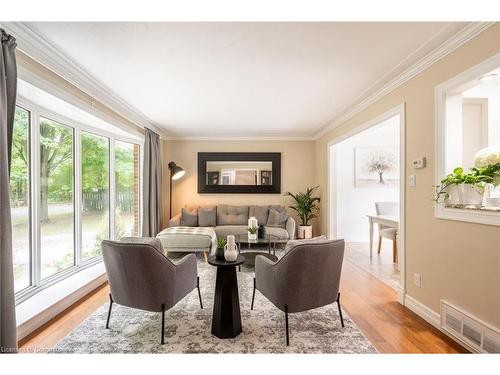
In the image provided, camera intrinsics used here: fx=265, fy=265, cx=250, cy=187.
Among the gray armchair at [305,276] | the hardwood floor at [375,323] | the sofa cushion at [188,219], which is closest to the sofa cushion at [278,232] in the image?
the sofa cushion at [188,219]

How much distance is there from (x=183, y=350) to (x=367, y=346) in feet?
4.59

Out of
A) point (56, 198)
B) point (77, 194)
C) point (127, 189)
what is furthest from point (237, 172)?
point (56, 198)

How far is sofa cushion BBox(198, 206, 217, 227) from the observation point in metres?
5.49

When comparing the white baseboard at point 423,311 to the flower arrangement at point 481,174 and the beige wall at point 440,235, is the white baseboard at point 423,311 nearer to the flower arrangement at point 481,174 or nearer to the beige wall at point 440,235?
the beige wall at point 440,235

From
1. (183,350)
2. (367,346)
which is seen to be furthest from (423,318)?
(183,350)

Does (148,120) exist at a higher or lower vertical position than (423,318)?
higher

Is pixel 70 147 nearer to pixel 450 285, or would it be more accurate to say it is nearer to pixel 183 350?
pixel 183 350

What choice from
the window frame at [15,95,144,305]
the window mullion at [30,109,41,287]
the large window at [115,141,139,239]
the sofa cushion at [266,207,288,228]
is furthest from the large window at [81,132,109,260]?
the sofa cushion at [266,207,288,228]

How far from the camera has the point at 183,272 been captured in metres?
2.31

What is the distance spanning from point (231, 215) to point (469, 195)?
4.27 metres

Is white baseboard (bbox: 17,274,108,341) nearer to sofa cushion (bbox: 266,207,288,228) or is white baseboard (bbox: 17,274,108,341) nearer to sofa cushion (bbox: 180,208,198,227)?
sofa cushion (bbox: 180,208,198,227)

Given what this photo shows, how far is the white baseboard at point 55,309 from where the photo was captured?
7.27 feet

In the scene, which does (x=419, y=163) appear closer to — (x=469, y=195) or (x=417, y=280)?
(x=469, y=195)

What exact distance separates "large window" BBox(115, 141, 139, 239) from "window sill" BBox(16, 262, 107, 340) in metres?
1.14
